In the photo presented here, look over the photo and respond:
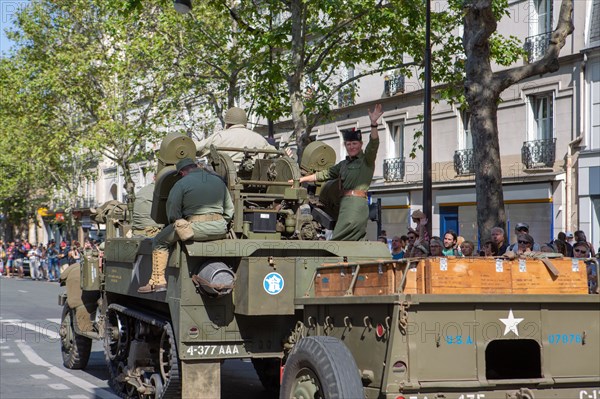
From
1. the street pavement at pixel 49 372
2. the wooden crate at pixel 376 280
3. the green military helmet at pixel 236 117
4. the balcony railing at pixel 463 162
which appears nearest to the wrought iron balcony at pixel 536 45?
the balcony railing at pixel 463 162

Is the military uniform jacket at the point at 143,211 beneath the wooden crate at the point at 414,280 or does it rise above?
above

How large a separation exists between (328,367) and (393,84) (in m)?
27.2

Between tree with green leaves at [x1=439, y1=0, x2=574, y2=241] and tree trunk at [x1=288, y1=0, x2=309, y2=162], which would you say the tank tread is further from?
tree trunk at [x1=288, y1=0, x2=309, y2=162]

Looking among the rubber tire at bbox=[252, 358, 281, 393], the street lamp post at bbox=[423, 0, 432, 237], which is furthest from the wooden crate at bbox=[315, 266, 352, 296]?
the street lamp post at bbox=[423, 0, 432, 237]

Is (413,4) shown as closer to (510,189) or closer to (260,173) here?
(510,189)

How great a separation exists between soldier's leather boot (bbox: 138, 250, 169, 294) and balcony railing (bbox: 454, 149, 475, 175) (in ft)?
68.6

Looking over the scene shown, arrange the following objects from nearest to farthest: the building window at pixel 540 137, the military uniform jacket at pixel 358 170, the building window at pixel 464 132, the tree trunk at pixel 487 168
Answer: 1. the military uniform jacket at pixel 358 170
2. the tree trunk at pixel 487 168
3. the building window at pixel 540 137
4. the building window at pixel 464 132

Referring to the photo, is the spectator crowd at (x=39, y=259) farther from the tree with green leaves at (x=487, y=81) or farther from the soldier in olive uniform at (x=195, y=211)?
the soldier in olive uniform at (x=195, y=211)

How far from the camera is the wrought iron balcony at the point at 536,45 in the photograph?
1014 inches

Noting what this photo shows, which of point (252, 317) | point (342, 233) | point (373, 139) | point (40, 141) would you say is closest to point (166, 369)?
point (252, 317)

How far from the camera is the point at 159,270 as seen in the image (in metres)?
9.05

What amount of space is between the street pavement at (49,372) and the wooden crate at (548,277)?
17.5ft

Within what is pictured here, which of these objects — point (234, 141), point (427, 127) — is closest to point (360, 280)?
point (234, 141)

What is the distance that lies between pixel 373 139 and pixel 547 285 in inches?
97.7
